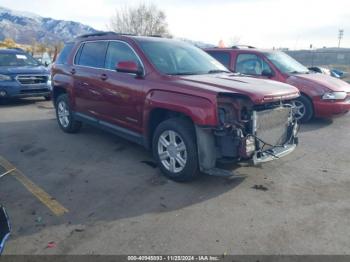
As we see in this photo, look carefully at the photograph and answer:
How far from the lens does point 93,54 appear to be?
571 centimetres

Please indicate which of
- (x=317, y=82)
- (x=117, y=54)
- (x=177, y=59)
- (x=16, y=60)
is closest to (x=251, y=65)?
(x=317, y=82)

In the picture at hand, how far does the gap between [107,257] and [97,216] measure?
0.73 meters

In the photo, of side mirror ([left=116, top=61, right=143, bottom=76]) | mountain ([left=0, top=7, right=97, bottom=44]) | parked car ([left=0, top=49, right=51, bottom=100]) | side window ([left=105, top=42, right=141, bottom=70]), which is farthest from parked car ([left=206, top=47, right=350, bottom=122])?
mountain ([left=0, top=7, right=97, bottom=44])

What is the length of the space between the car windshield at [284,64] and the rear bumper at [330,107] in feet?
3.56

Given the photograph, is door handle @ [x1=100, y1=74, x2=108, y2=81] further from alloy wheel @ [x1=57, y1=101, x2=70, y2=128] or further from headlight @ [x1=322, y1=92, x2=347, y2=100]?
headlight @ [x1=322, y1=92, x2=347, y2=100]

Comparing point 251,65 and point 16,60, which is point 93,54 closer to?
point 251,65

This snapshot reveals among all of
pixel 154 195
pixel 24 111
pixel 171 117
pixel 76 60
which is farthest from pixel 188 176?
pixel 24 111

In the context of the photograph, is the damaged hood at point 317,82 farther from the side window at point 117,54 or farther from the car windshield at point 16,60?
the car windshield at point 16,60

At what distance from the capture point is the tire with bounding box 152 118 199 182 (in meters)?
4.02

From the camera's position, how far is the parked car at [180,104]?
3838 mm

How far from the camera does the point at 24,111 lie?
30.0ft

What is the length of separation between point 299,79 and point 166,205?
5443 millimetres

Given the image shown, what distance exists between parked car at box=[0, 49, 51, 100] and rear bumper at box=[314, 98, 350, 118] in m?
8.13

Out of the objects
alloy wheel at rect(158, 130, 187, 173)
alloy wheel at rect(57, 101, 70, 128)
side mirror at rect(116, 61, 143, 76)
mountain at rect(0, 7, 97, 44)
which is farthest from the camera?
mountain at rect(0, 7, 97, 44)
